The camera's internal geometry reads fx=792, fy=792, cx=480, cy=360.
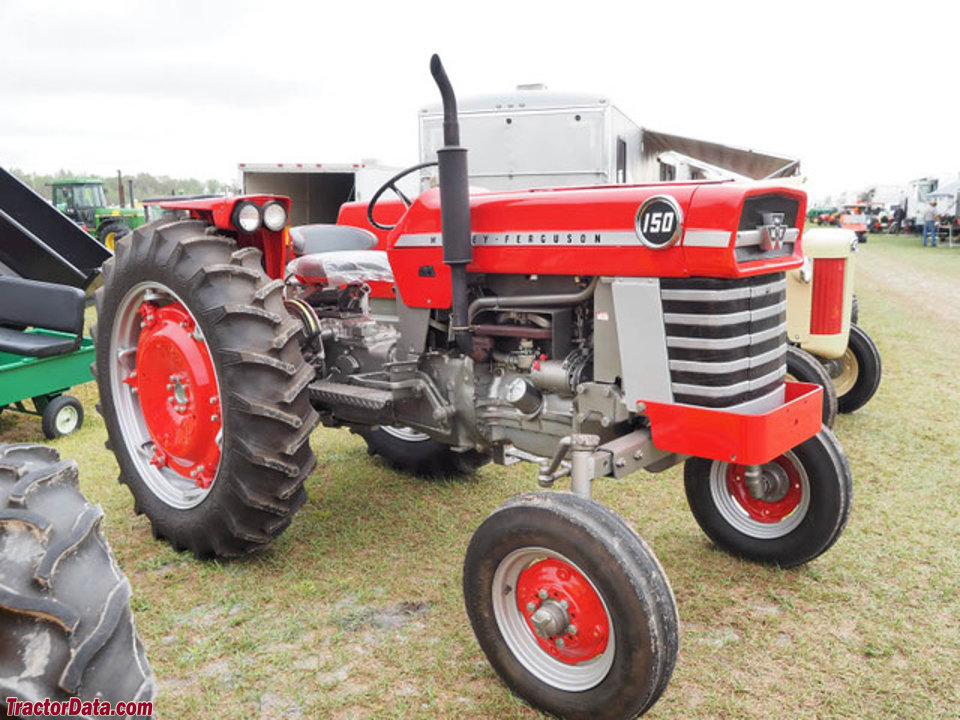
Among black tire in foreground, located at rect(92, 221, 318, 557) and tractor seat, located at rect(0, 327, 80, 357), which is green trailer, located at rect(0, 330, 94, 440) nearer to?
tractor seat, located at rect(0, 327, 80, 357)

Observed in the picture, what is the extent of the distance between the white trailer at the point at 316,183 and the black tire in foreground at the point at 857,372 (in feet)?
22.7

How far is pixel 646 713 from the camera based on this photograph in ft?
7.54

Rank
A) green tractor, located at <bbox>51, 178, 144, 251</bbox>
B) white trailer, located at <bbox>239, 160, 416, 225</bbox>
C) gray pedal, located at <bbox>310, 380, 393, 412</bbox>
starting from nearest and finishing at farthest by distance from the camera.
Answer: gray pedal, located at <bbox>310, 380, 393, 412</bbox> → white trailer, located at <bbox>239, 160, 416, 225</bbox> → green tractor, located at <bbox>51, 178, 144, 251</bbox>

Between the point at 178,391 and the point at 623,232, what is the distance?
6.36ft

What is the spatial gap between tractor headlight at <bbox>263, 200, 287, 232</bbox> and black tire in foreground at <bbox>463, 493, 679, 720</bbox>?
5.28 ft

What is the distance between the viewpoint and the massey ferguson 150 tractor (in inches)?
90.5

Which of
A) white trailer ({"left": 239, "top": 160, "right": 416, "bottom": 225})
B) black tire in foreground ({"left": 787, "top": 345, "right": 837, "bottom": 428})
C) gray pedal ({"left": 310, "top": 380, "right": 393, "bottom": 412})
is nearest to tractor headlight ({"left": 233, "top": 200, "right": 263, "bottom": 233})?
gray pedal ({"left": 310, "top": 380, "right": 393, "bottom": 412})

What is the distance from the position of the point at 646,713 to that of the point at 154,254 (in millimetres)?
2431

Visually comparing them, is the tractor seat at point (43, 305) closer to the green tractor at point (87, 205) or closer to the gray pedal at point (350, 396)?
the gray pedal at point (350, 396)

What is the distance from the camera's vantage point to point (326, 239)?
159 inches

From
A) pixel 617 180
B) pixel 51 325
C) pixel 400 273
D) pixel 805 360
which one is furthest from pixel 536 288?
pixel 617 180

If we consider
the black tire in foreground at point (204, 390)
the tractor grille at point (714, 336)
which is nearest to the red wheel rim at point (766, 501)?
the tractor grille at point (714, 336)

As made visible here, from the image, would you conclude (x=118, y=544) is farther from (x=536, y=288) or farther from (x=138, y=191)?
(x=138, y=191)

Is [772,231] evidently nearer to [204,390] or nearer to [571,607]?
[571,607]
